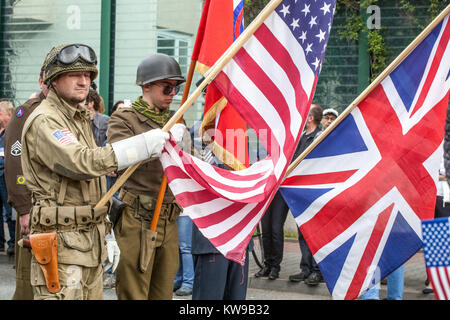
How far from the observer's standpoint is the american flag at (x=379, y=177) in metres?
4.82

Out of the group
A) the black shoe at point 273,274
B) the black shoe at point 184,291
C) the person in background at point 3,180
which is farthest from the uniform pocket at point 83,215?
the person in background at point 3,180

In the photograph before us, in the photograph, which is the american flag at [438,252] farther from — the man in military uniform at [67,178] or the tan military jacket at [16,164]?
the tan military jacket at [16,164]

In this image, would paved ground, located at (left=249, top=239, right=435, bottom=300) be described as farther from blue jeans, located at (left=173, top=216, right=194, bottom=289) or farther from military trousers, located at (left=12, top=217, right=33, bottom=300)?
military trousers, located at (left=12, top=217, right=33, bottom=300)

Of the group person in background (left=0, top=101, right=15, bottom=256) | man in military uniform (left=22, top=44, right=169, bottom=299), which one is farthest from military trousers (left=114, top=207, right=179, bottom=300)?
person in background (left=0, top=101, right=15, bottom=256)

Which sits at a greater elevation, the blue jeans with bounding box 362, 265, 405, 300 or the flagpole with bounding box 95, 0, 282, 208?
the flagpole with bounding box 95, 0, 282, 208

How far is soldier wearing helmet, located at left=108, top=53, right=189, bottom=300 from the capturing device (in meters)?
5.02

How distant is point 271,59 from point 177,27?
345 inches

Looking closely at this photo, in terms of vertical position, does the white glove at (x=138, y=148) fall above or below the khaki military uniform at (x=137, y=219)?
above

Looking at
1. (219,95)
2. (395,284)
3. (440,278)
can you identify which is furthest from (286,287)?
(440,278)

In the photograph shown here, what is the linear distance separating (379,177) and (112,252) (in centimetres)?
196

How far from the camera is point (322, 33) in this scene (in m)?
4.80

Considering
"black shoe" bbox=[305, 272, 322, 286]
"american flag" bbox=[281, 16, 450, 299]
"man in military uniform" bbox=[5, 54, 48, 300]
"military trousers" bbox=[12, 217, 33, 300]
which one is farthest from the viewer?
"black shoe" bbox=[305, 272, 322, 286]

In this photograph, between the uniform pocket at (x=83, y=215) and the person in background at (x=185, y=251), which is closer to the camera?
the uniform pocket at (x=83, y=215)

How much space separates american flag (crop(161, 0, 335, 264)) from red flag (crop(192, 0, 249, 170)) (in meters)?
0.39
